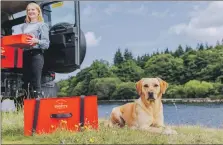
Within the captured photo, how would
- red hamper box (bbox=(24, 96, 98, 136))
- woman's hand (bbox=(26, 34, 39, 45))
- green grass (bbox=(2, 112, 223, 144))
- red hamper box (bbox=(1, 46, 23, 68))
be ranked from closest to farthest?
green grass (bbox=(2, 112, 223, 144)) → red hamper box (bbox=(24, 96, 98, 136)) → woman's hand (bbox=(26, 34, 39, 45)) → red hamper box (bbox=(1, 46, 23, 68))

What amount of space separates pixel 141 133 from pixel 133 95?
Answer: 3.34 meters

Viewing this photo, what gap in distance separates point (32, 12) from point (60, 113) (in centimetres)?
212

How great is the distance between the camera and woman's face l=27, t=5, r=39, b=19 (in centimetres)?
653

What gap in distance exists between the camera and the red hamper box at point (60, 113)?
508cm

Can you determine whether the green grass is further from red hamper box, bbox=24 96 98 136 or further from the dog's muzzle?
the dog's muzzle

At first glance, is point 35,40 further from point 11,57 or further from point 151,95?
point 151,95

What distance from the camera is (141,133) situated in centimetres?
485

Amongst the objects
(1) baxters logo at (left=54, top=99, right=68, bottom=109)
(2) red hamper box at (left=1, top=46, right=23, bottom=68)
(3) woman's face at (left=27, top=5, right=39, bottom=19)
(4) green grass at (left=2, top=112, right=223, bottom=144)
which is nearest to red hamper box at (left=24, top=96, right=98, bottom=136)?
(1) baxters logo at (left=54, top=99, right=68, bottom=109)

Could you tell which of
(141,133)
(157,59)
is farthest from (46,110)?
(157,59)

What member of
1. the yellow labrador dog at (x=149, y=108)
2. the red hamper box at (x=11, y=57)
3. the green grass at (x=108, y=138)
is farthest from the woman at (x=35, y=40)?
the yellow labrador dog at (x=149, y=108)

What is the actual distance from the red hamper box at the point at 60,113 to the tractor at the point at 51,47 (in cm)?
213

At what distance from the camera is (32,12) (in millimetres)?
6566

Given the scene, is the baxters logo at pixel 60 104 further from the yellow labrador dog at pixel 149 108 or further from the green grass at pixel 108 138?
the yellow labrador dog at pixel 149 108

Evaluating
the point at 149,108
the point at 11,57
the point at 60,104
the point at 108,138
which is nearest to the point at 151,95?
the point at 149,108
